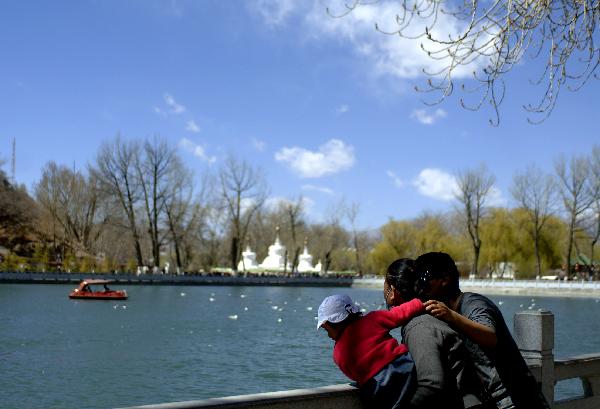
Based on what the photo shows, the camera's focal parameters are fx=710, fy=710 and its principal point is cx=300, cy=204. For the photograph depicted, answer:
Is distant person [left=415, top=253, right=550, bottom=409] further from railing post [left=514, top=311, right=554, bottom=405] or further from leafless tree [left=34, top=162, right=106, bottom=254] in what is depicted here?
leafless tree [left=34, top=162, right=106, bottom=254]

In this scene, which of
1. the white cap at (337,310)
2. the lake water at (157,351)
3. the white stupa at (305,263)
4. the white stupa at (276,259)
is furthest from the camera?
the white stupa at (305,263)

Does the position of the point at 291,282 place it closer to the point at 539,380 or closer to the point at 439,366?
the point at 539,380

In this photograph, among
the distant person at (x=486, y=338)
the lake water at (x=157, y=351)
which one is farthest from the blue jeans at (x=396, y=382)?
the lake water at (x=157, y=351)

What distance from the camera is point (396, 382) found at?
3434 mm

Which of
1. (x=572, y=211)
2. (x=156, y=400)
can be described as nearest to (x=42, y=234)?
(x=572, y=211)

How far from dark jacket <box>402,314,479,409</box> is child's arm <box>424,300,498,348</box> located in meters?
0.05

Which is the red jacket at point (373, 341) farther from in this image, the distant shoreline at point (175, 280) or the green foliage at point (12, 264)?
the green foliage at point (12, 264)

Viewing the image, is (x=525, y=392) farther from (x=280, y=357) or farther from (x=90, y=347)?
(x=90, y=347)

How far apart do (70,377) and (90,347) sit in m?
5.02

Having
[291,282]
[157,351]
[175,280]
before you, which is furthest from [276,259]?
[157,351]

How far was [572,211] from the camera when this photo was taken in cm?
6519

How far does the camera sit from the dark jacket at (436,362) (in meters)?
3.38

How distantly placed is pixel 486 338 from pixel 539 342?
1.90 meters

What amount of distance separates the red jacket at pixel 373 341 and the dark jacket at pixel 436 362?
6 centimetres
